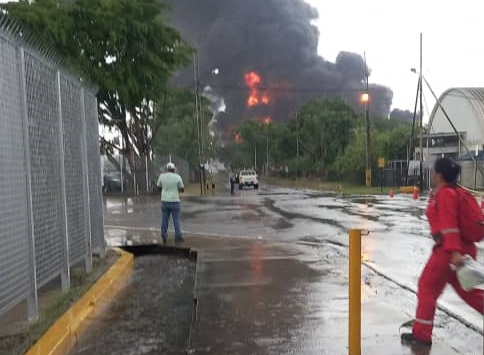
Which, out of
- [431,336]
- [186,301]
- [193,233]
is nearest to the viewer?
[431,336]

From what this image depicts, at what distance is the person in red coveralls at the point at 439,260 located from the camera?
15.6ft

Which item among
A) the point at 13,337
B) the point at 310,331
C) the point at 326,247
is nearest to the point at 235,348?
the point at 310,331

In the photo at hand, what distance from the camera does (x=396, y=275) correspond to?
27.8 ft

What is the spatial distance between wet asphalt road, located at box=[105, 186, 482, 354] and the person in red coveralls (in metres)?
0.38

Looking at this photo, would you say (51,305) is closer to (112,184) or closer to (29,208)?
(29,208)

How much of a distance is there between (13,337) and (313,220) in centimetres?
1250

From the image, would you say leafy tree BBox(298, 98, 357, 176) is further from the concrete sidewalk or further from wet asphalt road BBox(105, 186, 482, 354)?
the concrete sidewalk

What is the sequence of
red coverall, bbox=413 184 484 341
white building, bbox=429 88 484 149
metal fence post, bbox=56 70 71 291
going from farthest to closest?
1. white building, bbox=429 88 484 149
2. metal fence post, bbox=56 70 71 291
3. red coverall, bbox=413 184 484 341

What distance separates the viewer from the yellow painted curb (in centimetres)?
525

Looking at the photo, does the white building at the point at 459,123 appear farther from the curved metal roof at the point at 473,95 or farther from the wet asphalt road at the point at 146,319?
the wet asphalt road at the point at 146,319

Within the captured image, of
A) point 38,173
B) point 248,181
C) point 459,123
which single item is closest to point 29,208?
point 38,173

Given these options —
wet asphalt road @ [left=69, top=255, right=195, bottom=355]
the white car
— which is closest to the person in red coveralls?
wet asphalt road @ [left=69, top=255, right=195, bottom=355]

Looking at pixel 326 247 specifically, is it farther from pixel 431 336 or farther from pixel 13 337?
pixel 13 337

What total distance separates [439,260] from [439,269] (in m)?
0.07
